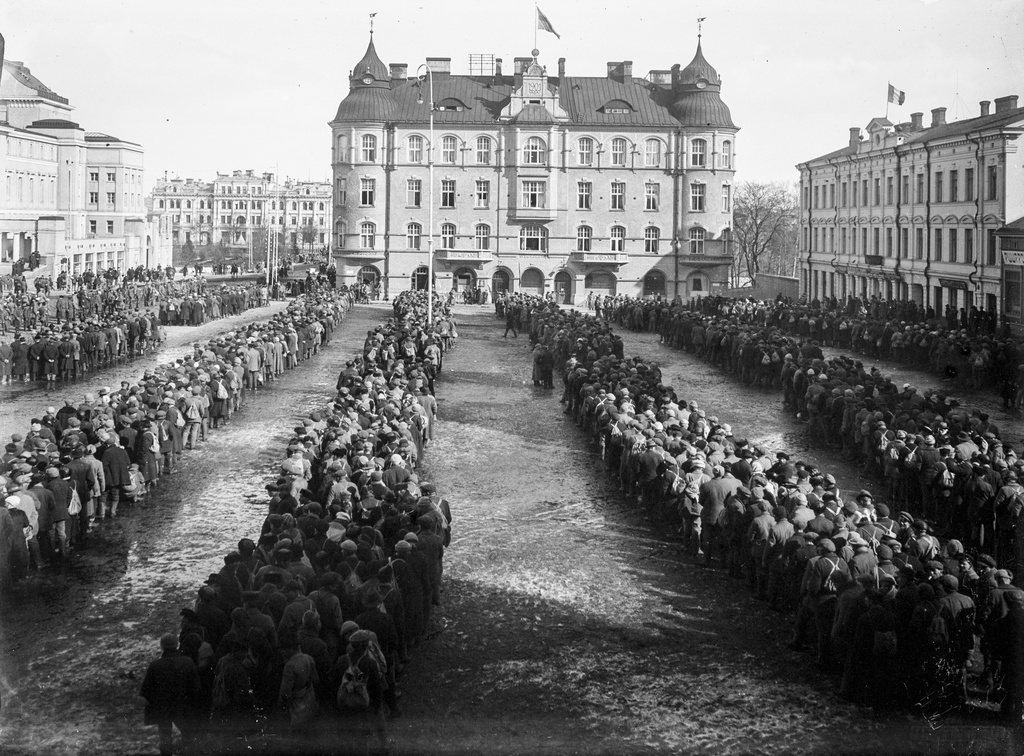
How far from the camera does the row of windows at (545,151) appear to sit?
7256cm

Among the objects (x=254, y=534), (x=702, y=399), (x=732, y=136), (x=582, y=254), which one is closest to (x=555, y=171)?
(x=582, y=254)

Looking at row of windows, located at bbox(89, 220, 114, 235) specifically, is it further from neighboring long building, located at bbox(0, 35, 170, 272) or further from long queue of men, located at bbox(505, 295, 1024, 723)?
long queue of men, located at bbox(505, 295, 1024, 723)

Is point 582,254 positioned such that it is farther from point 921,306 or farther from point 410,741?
point 410,741

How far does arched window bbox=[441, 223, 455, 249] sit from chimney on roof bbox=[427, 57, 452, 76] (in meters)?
10.2

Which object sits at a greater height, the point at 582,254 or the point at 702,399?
the point at 582,254

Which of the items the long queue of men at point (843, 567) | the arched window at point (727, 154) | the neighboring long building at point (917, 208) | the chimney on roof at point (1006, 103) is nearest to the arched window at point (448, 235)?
the arched window at point (727, 154)

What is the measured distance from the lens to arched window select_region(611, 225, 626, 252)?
241 feet

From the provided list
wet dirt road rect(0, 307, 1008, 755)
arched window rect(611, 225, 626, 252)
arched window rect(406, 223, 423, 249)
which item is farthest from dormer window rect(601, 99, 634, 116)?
wet dirt road rect(0, 307, 1008, 755)

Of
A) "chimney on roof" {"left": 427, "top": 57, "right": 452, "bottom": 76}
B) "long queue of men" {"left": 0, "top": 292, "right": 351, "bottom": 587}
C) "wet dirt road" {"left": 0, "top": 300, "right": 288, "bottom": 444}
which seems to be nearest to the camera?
"long queue of men" {"left": 0, "top": 292, "right": 351, "bottom": 587}

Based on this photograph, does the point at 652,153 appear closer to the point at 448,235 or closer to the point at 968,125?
the point at 448,235

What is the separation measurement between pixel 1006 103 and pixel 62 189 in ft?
182

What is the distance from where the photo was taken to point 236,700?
993 cm

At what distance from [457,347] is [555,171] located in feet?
97.7

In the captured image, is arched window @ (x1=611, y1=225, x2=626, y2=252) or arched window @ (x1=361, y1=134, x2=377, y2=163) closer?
arched window @ (x1=361, y1=134, x2=377, y2=163)
